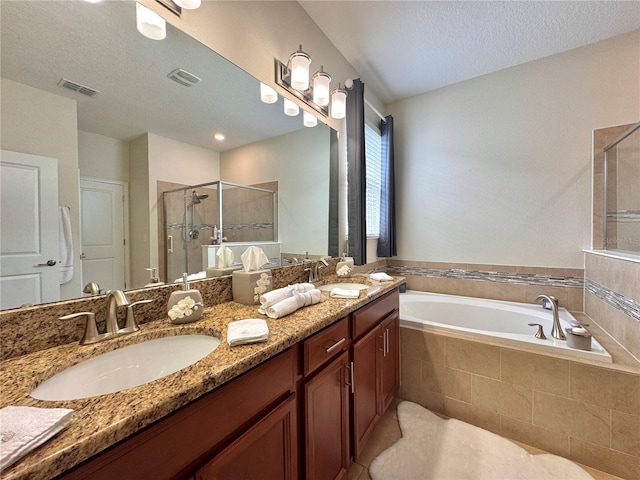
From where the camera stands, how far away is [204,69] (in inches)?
46.9

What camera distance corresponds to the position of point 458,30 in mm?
1912

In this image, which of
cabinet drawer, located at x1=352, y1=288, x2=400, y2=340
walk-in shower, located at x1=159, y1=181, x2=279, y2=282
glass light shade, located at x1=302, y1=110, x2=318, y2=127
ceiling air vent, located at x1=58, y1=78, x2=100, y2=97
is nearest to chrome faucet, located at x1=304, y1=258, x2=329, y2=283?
walk-in shower, located at x1=159, y1=181, x2=279, y2=282

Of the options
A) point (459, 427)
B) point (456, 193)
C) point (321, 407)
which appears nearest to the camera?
point (321, 407)

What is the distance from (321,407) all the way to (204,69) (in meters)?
1.56

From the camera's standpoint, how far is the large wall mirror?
72cm

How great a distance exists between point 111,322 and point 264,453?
619 mm

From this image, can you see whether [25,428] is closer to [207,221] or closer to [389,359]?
[207,221]

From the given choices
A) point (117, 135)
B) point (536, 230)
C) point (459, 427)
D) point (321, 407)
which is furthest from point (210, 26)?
point (536, 230)

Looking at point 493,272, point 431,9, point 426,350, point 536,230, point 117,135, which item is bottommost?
point 426,350

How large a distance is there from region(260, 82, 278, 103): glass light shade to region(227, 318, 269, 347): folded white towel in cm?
126

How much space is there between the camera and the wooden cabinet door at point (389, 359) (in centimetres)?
157

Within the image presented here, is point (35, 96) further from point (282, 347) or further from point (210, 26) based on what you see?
point (282, 347)

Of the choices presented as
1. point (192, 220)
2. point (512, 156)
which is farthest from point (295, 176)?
point (512, 156)

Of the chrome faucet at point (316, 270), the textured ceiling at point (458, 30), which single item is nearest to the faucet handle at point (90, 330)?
the chrome faucet at point (316, 270)
